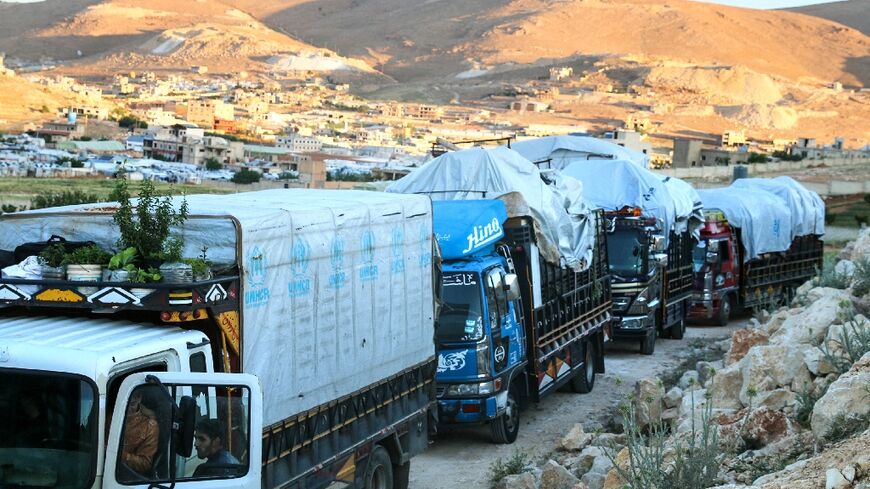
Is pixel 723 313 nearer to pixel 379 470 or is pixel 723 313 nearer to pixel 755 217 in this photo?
pixel 755 217

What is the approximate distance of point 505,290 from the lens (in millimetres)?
12656

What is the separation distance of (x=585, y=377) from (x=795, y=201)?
1434 centimetres

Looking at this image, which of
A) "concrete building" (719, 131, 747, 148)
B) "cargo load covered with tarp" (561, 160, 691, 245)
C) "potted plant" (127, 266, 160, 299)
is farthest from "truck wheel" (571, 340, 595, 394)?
"concrete building" (719, 131, 747, 148)

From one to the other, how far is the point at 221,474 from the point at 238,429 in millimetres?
243

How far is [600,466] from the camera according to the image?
408 inches

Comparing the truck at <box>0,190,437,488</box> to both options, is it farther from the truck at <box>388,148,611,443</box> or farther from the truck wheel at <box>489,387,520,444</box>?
the truck wheel at <box>489,387,520,444</box>

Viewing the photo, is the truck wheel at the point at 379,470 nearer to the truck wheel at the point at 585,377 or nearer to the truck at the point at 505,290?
the truck at the point at 505,290

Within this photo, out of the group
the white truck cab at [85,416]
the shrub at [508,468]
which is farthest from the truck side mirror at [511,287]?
the white truck cab at [85,416]

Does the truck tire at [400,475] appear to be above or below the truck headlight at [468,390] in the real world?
below

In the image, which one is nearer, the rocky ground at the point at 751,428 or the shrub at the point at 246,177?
the rocky ground at the point at 751,428

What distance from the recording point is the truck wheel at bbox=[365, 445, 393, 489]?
29.3 feet

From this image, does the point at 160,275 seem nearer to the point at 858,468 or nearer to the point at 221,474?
the point at 221,474

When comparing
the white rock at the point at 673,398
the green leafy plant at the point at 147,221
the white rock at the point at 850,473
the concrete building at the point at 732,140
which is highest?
the green leafy plant at the point at 147,221

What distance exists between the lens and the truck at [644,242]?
19.9 m
